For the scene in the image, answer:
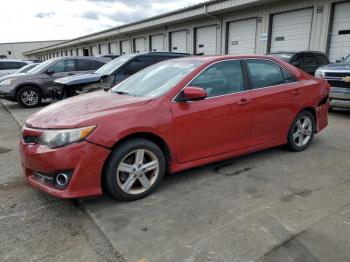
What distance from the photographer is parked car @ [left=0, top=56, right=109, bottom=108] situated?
10.9 m

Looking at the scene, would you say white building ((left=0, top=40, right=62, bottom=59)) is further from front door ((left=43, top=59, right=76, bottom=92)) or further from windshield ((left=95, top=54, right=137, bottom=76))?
windshield ((left=95, top=54, right=137, bottom=76))

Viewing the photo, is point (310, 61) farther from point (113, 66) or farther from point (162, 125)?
point (162, 125)

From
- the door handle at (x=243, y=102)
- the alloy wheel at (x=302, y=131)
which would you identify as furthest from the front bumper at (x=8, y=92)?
the alloy wheel at (x=302, y=131)

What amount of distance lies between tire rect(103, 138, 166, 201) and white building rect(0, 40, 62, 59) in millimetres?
80254

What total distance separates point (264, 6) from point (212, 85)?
40.6 feet

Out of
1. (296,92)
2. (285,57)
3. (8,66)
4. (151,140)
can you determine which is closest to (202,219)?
(151,140)

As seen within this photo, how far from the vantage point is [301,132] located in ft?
16.7

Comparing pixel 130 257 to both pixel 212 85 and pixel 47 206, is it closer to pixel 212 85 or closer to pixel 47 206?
pixel 47 206

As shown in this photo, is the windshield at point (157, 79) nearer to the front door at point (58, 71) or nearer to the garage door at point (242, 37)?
the front door at point (58, 71)

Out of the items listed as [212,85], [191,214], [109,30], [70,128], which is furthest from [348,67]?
[109,30]

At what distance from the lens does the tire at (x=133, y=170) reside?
10.7 feet

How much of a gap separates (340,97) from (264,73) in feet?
13.7

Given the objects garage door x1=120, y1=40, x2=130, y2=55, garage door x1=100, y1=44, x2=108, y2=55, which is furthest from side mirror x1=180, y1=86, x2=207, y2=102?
garage door x1=100, y1=44, x2=108, y2=55

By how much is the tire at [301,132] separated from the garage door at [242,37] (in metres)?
11.2
